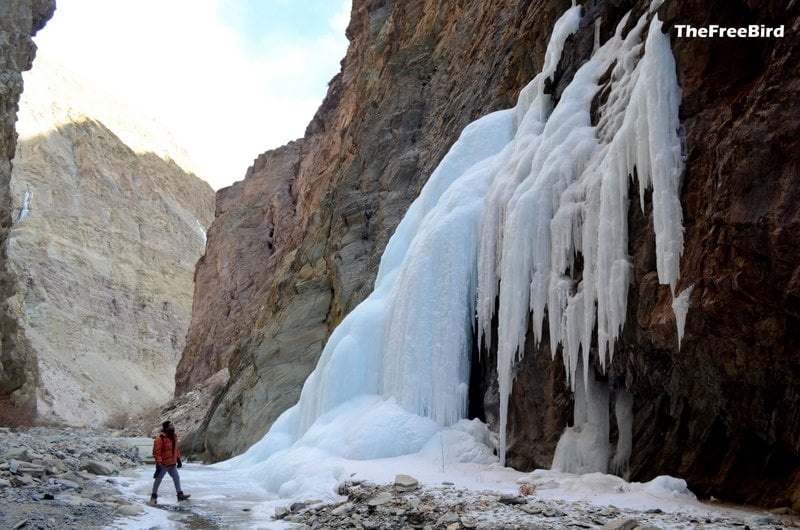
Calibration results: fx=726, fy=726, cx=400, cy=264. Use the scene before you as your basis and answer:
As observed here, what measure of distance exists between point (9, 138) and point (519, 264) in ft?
79.9

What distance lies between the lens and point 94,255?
70.4 m

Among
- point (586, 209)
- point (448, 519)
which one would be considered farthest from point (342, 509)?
point (586, 209)

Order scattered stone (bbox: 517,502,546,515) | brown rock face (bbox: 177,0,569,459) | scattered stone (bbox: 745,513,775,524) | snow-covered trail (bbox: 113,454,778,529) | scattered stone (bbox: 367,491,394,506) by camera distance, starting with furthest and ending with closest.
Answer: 1. brown rock face (bbox: 177,0,569,459)
2. scattered stone (bbox: 367,491,394,506)
3. scattered stone (bbox: 517,502,546,515)
4. snow-covered trail (bbox: 113,454,778,529)
5. scattered stone (bbox: 745,513,775,524)

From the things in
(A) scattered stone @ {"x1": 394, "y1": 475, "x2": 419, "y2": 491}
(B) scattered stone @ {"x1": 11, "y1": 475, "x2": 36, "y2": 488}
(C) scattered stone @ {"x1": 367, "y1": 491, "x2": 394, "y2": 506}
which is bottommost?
(B) scattered stone @ {"x1": 11, "y1": 475, "x2": 36, "y2": 488}

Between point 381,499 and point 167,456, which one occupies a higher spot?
point 167,456

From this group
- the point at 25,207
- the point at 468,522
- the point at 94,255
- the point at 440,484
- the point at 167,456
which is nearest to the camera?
the point at 468,522

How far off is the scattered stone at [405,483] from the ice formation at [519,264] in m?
1.75

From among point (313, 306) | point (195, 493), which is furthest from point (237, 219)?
point (195, 493)

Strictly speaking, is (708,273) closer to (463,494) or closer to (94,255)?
(463,494)

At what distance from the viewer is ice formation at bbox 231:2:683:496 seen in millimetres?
7762

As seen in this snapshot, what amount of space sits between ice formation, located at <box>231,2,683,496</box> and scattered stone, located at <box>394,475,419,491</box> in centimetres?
175

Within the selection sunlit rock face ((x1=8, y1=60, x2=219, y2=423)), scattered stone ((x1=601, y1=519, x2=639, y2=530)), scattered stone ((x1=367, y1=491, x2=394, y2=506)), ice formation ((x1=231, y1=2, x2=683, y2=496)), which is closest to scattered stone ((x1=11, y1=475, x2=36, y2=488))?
ice formation ((x1=231, y1=2, x2=683, y2=496))

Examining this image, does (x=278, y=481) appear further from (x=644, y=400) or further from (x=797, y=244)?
(x=797, y=244)

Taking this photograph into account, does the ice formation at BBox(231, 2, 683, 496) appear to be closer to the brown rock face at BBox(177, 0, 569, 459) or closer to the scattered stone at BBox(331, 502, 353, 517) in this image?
the scattered stone at BBox(331, 502, 353, 517)
